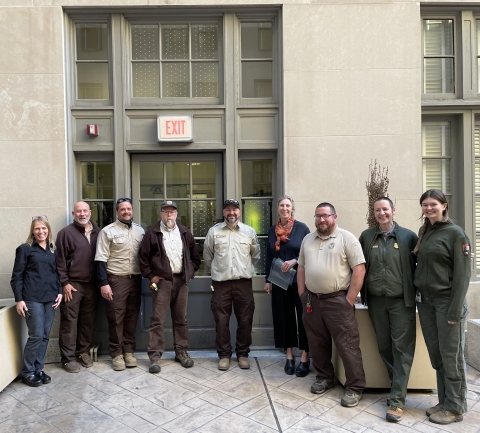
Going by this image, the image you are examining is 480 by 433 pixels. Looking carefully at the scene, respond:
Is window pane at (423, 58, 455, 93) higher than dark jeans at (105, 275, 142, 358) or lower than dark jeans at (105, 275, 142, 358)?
higher

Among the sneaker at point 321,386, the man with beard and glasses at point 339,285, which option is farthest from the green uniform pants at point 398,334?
the sneaker at point 321,386

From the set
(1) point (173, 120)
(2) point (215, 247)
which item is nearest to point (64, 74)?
(1) point (173, 120)

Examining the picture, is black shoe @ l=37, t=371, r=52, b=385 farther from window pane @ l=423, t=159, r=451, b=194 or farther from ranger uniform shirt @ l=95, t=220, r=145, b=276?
window pane @ l=423, t=159, r=451, b=194

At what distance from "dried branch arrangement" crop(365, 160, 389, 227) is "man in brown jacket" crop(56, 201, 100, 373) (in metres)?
3.22

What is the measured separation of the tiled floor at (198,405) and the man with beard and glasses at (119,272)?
264 mm

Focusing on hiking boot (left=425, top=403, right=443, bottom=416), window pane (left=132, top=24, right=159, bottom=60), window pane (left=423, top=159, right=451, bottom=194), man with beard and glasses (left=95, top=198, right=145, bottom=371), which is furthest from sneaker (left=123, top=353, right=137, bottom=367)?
window pane (left=423, top=159, right=451, bottom=194)

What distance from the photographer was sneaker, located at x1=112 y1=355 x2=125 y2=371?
489cm

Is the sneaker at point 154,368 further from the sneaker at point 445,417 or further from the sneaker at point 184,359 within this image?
the sneaker at point 445,417

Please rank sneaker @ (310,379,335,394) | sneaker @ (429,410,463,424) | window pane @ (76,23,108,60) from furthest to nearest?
window pane @ (76,23,108,60) → sneaker @ (310,379,335,394) → sneaker @ (429,410,463,424)

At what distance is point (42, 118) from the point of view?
17.5 feet

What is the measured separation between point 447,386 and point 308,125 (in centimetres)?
321

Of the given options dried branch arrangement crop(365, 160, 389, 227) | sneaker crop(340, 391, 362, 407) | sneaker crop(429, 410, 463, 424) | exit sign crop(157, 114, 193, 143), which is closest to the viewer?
sneaker crop(429, 410, 463, 424)

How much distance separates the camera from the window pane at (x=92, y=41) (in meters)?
5.61

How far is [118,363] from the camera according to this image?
4.91 meters
